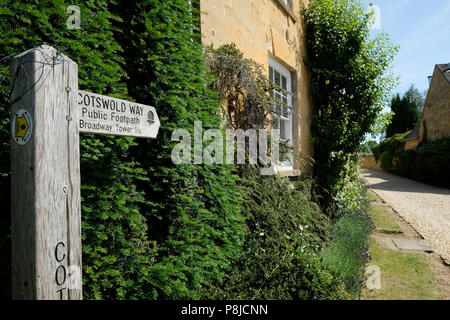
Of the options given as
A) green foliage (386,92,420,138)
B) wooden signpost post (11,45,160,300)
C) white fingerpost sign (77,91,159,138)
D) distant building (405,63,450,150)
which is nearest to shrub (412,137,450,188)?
distant building (405,63,450,150)

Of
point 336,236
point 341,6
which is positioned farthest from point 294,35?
point 336,236

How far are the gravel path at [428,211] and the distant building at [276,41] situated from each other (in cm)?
284

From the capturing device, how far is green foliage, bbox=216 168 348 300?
9.12 ft

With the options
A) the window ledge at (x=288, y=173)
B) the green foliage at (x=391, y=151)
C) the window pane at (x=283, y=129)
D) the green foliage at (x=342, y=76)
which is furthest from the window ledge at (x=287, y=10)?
the green foliage at (x=391, y=151)

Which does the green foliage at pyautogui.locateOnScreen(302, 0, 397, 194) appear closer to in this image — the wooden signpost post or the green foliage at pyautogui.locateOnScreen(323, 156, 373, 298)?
the green foliage at pyautogui.locateOnScreen(323, 156, 373, 298)

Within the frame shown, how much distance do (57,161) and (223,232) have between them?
1.88 m

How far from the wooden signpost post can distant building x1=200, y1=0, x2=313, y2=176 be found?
214 cm

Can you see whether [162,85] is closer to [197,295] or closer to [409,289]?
[197,295]

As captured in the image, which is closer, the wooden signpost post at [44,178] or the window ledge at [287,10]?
the wooden signpost post at [44,178]

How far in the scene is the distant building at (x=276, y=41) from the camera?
382 cm

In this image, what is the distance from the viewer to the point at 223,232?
9.46ft

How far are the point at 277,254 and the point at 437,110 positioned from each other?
740 inches

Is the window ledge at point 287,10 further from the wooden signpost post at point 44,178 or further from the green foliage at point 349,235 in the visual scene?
the wooden signpost post at point 44,178

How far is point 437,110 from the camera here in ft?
57.2
